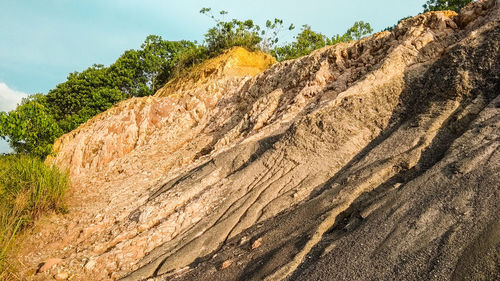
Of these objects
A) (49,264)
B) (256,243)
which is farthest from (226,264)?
(49,264)

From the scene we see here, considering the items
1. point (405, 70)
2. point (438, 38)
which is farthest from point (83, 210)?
point (438, 38)

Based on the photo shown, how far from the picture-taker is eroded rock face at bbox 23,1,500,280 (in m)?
3.92

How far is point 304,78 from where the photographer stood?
35.3ft

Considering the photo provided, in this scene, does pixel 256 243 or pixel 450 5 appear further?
pixel 450 5

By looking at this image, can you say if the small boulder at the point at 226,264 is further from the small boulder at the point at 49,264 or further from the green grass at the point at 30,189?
the green grass at the point at 30,189

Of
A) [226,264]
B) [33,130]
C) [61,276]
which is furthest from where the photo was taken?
[33,130]

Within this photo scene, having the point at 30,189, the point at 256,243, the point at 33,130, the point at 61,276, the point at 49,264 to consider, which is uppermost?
the point at 33,130

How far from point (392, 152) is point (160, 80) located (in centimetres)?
1939

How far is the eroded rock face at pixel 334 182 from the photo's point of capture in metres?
3.92

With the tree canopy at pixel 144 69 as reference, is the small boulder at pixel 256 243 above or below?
below

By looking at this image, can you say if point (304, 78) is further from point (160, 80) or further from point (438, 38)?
point (160, 80)

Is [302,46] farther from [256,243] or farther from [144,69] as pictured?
[256,243]

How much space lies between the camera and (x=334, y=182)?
20.0 feet

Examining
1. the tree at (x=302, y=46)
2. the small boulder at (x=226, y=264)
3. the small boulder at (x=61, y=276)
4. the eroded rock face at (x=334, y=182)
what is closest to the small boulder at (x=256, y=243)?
the eroded rock face at (x=334, y=182)
